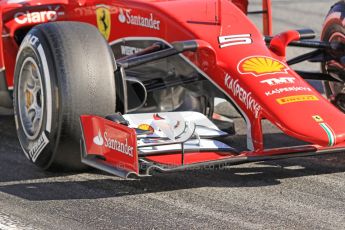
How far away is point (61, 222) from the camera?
5.05 metres

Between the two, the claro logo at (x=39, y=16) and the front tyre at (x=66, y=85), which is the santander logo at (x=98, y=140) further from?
the claro logo at (x=39, y=16)

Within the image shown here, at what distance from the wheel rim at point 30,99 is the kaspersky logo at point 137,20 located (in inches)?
36.7

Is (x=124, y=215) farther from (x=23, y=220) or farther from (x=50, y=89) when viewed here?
(x=50, y=89)

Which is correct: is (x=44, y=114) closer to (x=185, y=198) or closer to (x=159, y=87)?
(x=159, y=87)

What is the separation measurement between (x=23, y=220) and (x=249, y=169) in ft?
5.56

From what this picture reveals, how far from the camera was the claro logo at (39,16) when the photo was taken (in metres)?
7.18

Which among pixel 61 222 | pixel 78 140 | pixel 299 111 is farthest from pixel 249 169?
pixel 61 222

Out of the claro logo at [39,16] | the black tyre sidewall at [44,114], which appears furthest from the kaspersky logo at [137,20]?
the black tyre sidewall at [44,114]

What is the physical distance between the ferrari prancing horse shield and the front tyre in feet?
3.25

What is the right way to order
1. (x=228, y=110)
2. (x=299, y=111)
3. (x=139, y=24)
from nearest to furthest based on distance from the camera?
(x=299, y=111)
(x=139, y=24)
(x=228, y=110)

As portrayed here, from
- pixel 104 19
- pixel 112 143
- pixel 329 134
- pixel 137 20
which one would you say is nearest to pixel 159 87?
pixel 137 20

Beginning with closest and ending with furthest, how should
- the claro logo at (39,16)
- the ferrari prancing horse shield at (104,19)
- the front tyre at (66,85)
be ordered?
the front tyre at (66,85), the ferrari prancing horse shield at (104,19), the claro logo at (39,16)

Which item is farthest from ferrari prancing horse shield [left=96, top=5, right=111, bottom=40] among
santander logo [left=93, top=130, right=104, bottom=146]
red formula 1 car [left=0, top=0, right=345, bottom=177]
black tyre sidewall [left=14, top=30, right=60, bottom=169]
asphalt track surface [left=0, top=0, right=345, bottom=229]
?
santander logo [left=93, top=130, right=104, bottom=146]

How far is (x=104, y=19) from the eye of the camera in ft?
23.1
